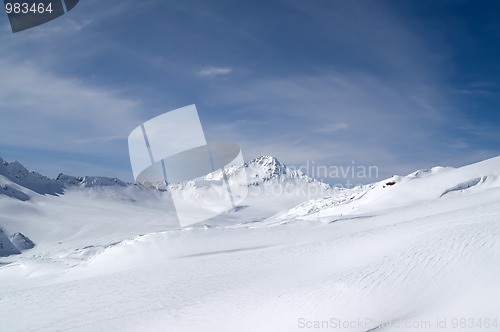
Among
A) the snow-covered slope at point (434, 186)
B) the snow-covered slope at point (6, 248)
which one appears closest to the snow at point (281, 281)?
the snow-covered slope at point (434, 186)

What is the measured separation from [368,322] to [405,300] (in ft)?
5.28

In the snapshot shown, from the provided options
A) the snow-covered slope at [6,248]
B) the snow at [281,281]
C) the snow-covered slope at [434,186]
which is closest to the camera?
the snow at [281,281]

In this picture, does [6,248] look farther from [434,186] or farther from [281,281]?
[281,281]

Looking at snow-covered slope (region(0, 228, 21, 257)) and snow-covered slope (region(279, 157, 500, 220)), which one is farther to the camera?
snow-covered slope (region(0, 228, 21, 257))

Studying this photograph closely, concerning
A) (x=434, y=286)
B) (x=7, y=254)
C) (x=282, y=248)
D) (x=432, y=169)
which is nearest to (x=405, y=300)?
(x=434, y=286)

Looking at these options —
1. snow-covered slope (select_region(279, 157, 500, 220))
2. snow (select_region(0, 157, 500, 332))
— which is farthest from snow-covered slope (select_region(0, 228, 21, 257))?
snow-covered slope (select_region(279, 157, 500, 220))

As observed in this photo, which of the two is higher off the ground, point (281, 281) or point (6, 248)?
point (281, 281)

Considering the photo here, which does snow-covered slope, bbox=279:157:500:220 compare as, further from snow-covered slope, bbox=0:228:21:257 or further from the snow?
snow-covered slope, bbox=0:228:21:257

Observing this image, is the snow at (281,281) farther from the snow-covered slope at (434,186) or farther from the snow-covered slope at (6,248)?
the snow-covered slope at (6,248)

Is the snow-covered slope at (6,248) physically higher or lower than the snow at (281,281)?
lower

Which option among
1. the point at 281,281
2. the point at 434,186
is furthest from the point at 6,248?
the point at 281,281

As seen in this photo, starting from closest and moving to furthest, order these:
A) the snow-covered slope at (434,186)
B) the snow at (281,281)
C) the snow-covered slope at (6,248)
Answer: the snow at (281,281)
the snow-covered slope at (434,186)
the snow-covered slope at (6,248)

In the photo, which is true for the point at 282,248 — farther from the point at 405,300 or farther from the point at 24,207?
the point at 24,207

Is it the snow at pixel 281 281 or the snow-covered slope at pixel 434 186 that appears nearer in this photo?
the snow at pixel 281 281
